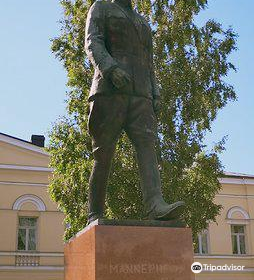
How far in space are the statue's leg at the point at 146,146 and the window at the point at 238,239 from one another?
21633 mm

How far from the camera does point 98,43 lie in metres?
5.11

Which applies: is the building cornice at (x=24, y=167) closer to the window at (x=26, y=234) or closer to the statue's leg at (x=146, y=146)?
the window at (x=26, y=234)

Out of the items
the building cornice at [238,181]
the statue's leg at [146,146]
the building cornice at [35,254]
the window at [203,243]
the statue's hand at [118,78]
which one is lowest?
the statue's leg at [146,146]

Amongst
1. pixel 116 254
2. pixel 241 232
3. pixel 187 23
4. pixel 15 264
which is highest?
pixel 187 23

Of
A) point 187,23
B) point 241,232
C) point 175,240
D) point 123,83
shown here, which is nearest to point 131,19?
point 123,83

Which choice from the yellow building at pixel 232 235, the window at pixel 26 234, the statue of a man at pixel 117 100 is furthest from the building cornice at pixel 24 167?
the statue of a man at pixel 117 100

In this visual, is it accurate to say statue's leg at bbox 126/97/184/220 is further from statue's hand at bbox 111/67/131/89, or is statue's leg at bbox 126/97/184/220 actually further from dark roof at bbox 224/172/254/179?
dark roof at bbox 224/172/254/179

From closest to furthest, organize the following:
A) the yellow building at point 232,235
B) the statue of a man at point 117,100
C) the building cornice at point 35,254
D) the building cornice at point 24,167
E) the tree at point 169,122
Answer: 1. the statue of a man at point 117,100
2. the tree at point 169,122
3. the building cornice at point 35,254
4. the building cornice at point 24,167
5. the yellow building at point 232,235

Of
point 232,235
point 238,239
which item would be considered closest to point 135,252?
point 232,235

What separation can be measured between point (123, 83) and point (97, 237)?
1.43m

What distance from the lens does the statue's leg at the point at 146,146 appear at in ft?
16.4

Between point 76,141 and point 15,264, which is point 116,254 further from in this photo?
point 15,264

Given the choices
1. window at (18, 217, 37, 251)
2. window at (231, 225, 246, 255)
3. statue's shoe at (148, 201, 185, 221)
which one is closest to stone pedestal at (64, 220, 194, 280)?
statue's shoe at (148, 201, 185, 221)

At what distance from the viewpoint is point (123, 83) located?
4.95 metres
